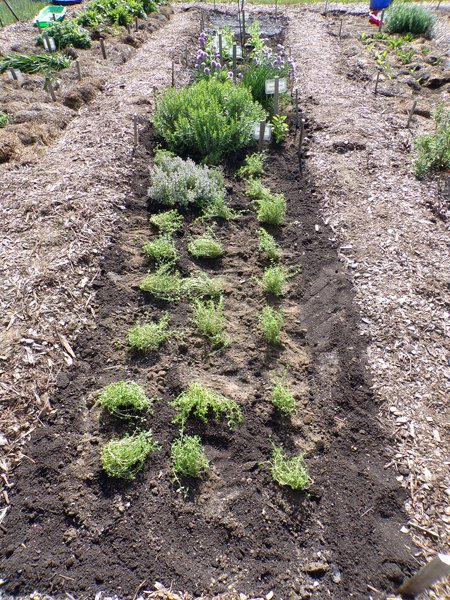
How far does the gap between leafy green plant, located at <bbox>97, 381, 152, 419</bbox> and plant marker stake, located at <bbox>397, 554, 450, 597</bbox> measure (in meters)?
1.89

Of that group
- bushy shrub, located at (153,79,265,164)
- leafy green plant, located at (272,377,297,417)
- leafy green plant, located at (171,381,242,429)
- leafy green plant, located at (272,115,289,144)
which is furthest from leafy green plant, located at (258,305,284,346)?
leafy green plant, located at (272,115,289,144)

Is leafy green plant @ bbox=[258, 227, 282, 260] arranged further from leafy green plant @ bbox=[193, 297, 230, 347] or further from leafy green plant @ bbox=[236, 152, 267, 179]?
leafy green plant @ bbox=[236, 152, 267, 179]

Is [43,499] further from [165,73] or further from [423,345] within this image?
[165,73]

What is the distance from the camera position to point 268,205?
15.6 feet

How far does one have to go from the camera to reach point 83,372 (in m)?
3.33

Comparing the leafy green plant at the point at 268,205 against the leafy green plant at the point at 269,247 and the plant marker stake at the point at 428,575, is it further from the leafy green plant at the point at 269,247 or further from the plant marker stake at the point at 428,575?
the plant marker stake at the point at 428,575

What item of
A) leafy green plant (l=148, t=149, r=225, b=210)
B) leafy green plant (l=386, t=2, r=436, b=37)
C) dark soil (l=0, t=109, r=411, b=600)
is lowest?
dark soil (l=0, t=109, r=411, b=600)

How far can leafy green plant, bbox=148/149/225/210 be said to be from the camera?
4.94m

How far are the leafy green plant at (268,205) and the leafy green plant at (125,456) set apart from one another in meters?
2.91

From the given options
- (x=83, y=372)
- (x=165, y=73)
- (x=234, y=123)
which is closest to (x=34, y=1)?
(x=165, y=73)

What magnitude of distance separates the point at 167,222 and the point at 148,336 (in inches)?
64.9

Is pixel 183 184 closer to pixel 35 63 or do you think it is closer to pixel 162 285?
pixel 162 285

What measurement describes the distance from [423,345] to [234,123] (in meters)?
3.99

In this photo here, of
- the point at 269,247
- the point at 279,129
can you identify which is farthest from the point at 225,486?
the point at 279,129
